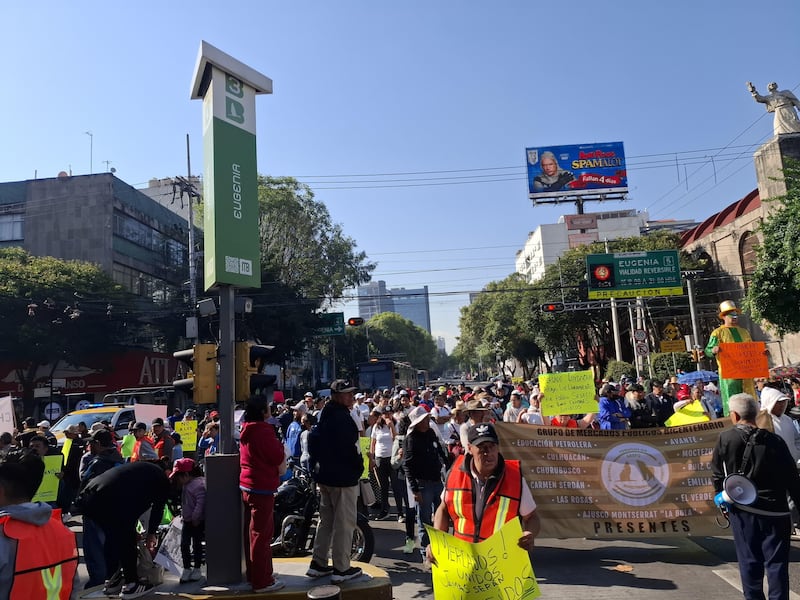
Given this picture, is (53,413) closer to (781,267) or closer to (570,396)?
(570,396)

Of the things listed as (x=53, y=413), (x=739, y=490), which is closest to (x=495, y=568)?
(x=739, y=490)

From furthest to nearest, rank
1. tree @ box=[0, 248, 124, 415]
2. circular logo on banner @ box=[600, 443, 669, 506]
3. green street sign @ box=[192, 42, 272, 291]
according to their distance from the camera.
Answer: tree @ box=[0, 248, 124, 415] → circular logo on banner @ box=[600, 443, 669, 506] → green street sign @ box=[192, 42, 272, 291]

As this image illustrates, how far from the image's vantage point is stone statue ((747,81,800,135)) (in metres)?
28.1

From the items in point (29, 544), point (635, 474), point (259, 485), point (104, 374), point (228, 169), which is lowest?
point (635, 474)

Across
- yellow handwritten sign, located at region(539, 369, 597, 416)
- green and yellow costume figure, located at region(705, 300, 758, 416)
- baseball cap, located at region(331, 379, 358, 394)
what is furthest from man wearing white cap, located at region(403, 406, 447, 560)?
green and yellow costume figure, located at region(705, 300, 758, 416)

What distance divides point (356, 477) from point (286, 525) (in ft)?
7.24

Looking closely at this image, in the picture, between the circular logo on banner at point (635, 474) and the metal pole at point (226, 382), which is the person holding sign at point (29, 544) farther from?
the circular logo on banner at point (635, 474)

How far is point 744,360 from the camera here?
379 inches

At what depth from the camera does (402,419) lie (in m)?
11.0

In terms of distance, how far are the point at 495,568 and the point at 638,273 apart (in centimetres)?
2599

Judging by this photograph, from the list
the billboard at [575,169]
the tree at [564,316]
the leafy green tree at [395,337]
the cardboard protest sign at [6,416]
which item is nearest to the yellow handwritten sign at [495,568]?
the cardboard protest sign at [6,416]

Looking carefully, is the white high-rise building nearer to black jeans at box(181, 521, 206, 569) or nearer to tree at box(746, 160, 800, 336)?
tree at box(746, 160, 800, 336)

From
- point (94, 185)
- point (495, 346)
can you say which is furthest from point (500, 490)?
point (495, 346)

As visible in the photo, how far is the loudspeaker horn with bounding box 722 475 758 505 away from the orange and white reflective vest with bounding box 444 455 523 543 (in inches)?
66.7
